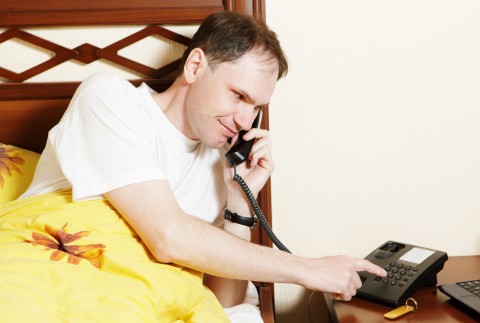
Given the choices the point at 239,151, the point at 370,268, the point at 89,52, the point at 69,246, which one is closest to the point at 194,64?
the point at 239,151

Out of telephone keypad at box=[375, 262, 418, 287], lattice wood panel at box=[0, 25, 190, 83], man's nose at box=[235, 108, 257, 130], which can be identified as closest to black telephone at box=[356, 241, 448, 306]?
telephone keypad at box=[375, 262, 418, 287]

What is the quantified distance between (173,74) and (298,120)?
0.37 m

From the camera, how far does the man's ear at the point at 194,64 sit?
4.33 ft

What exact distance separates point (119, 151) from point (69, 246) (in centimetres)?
21

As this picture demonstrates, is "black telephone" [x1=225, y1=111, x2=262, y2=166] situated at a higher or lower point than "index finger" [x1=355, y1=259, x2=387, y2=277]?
higher

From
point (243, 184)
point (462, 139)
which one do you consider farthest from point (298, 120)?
point (462, 139)

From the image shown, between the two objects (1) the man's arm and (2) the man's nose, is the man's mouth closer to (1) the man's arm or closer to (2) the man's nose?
(2) the man's nose

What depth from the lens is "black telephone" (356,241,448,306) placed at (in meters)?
1.22

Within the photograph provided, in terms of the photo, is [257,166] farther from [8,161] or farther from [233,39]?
[8,161]

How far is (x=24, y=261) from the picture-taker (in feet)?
3.21

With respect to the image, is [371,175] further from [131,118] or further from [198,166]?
[131,118]

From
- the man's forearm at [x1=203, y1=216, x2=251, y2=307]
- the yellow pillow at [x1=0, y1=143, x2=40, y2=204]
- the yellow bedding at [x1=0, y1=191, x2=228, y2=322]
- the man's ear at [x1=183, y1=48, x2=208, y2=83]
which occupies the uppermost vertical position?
the man's ear at [x1=183, y1=48, x2=208, y2=83]

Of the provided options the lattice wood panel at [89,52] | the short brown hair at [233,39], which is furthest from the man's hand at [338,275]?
the lattice wood panel at [89,52]

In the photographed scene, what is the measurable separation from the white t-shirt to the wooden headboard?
0.20 metres
